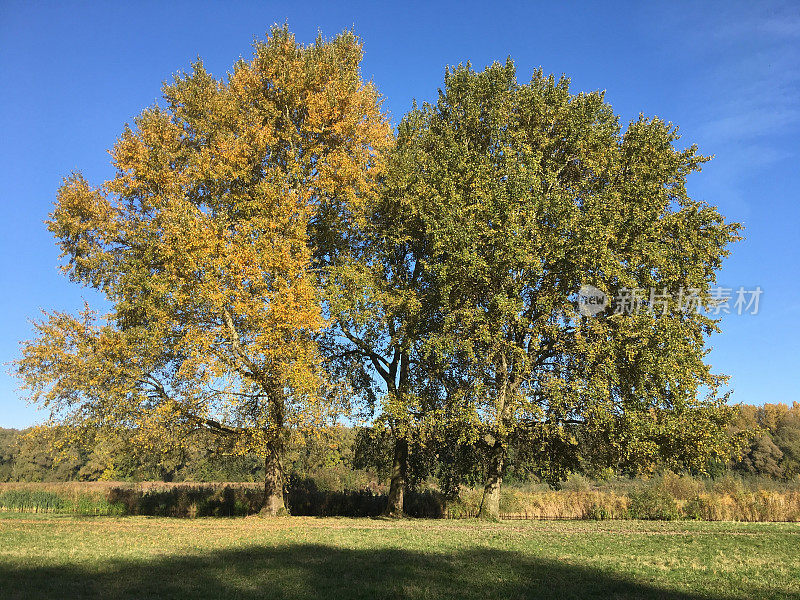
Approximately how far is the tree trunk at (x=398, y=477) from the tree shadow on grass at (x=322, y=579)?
1601 centimetres

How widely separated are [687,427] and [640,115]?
1542 centimetres

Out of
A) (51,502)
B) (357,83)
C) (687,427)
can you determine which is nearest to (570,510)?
(687,427)

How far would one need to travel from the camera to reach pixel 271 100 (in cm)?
2722

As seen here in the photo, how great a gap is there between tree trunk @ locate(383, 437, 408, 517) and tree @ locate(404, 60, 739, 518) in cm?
443

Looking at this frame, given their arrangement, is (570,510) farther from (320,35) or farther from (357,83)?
(320,35)

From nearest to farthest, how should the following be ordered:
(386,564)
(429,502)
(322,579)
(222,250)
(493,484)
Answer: (322,579) < (386,564) < (222,250) < (493,484) < (429,502)

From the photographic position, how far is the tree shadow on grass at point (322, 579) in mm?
8070

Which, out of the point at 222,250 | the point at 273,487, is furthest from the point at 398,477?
the point at 222,250

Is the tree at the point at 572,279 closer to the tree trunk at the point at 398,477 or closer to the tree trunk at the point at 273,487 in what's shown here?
the tree trunk at the point at 398,477

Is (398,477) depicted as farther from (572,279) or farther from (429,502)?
(572,279)

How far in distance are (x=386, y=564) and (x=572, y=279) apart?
15.9 metres

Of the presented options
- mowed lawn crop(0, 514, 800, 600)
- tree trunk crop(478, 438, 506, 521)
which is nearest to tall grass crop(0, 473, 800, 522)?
tree trunk crop(478, 438, 506, 521)

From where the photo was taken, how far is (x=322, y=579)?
30.0 ft

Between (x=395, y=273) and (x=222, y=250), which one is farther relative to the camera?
(x=395, y=273)
